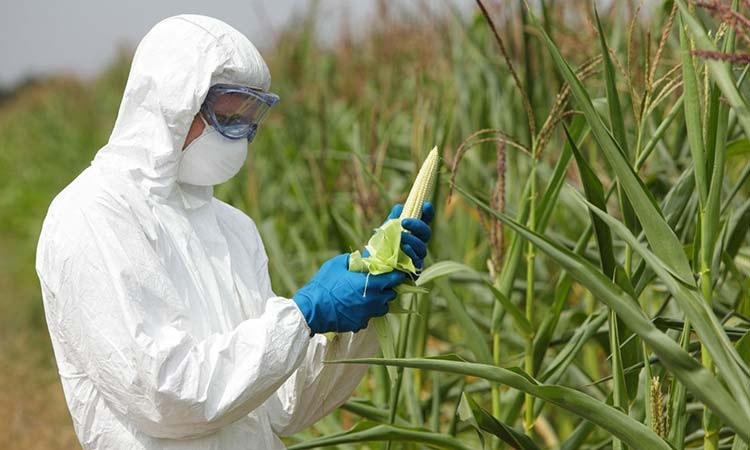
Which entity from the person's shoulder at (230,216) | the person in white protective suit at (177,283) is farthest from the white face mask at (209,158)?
the person's shoulder at (230,216)

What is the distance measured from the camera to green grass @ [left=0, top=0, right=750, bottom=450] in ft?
4.72

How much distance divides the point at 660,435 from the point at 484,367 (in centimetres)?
32

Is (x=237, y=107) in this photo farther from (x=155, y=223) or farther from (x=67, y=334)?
(x=67, y=334)

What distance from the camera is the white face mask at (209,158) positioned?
1.82 m

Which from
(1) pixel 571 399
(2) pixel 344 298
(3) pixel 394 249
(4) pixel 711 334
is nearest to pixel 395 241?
(3) pixel 394 249

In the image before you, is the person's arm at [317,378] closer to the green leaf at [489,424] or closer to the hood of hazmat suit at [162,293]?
the hood of hazmat suit at [162,293]

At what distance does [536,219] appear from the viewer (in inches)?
78.3

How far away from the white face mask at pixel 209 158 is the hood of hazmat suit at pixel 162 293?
0.04 m

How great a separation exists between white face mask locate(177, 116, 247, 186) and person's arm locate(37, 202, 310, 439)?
Result: 0.55ft

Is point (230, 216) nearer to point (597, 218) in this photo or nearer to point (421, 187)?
point (421, 187)

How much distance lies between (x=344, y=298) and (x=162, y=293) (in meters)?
0.29

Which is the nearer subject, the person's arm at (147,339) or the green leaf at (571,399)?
the green leaf at (571,399)

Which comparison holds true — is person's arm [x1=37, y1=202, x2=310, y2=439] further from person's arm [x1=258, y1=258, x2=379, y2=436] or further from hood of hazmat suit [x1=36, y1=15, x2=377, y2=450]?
person's arm [x1=258, y1=258, x2=379, y2=436]

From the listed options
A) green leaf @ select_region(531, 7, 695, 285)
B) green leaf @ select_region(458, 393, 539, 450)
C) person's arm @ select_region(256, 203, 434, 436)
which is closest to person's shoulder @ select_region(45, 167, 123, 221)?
person's arm @ select_region(256, 203, 434, 436)
